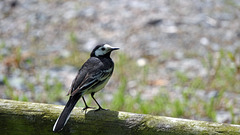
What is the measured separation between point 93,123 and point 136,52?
223 inches

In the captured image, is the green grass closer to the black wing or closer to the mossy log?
the black wing

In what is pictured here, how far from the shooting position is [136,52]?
8.42m

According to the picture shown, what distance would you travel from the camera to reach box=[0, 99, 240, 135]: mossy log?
265 centimetres

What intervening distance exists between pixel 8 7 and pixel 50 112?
7.94 metres

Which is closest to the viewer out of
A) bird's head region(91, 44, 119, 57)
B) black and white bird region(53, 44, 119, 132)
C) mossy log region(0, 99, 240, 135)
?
mossy log region(0, 99, 240, 135)

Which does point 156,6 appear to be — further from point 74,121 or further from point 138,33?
point 74,121

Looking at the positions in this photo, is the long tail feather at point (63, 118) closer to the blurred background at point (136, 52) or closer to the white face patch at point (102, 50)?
the white face patch at point (102, 50)

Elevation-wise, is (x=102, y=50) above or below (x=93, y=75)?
above

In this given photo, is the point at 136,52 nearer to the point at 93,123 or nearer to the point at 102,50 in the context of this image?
the point at 102,50

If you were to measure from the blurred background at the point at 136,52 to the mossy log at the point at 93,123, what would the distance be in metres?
2.50

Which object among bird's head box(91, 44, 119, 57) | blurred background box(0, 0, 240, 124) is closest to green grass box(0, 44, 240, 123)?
blurred background box(0, 0, 240, 124)

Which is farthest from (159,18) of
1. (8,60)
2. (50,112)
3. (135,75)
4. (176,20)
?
(50,112)

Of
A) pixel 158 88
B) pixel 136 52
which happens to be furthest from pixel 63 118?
pixel 136 52

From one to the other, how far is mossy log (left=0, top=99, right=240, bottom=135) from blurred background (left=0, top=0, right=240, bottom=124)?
2496 mm
